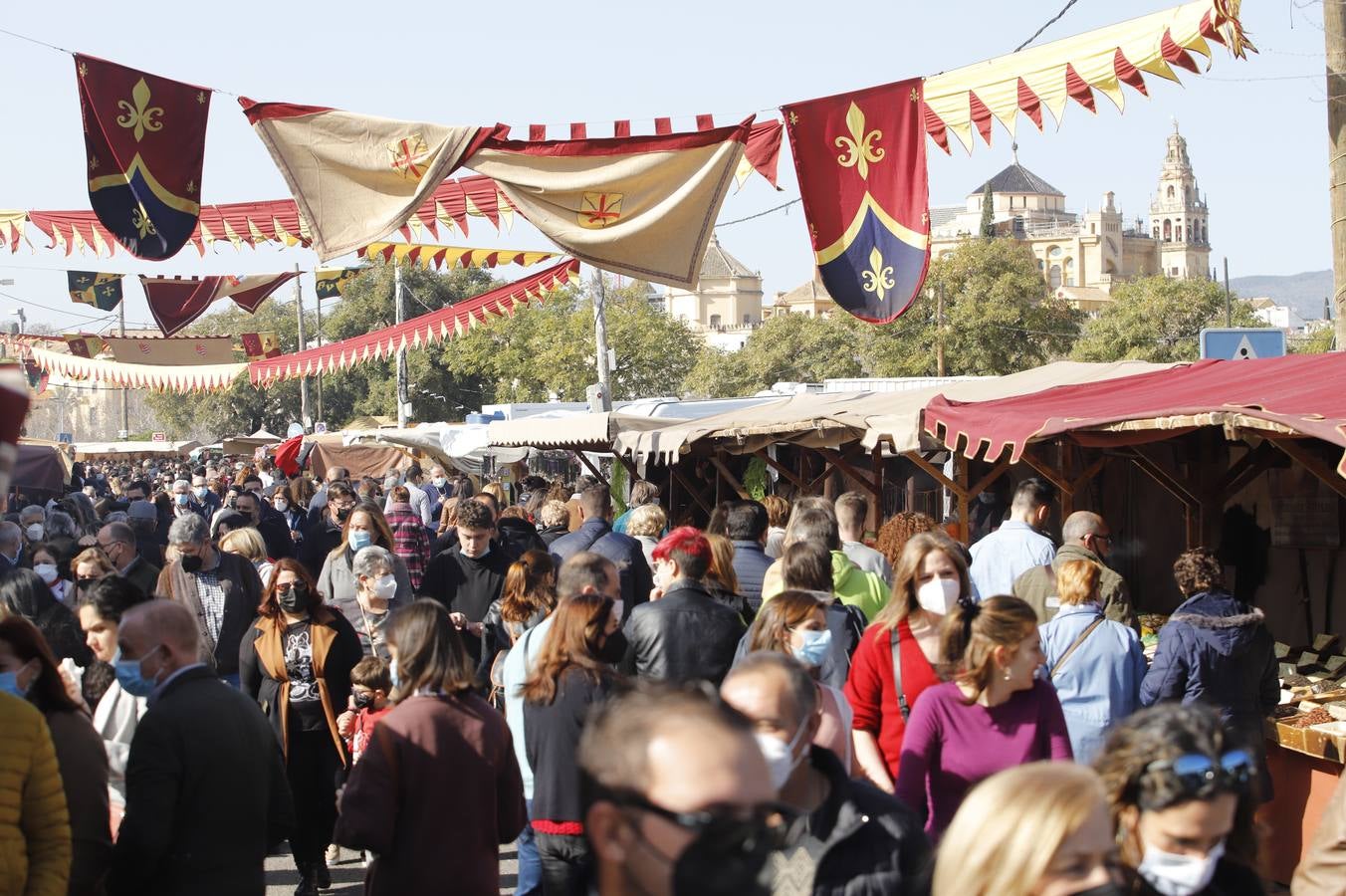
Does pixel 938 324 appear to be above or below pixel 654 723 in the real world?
above

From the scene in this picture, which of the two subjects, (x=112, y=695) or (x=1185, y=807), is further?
(x=112, y=695)

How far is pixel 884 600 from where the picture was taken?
6.93 metres

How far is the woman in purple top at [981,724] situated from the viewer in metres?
4.23

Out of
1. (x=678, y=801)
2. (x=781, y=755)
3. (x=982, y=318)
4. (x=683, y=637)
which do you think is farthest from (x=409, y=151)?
(x=982, y=318)

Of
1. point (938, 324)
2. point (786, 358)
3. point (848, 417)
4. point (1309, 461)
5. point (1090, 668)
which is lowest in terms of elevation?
point (1090, 668)

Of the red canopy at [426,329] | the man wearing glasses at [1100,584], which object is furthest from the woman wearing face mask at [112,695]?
the red canopy at [426,329]

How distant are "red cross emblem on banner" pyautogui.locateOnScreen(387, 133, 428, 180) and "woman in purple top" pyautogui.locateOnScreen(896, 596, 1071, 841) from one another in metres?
5.78

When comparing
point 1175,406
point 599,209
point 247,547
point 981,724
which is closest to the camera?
point 981,724

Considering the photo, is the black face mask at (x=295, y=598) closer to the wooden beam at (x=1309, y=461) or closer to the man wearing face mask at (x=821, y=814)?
the man wearing face mask at (x=821, y=814)

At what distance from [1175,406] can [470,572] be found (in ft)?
12.7

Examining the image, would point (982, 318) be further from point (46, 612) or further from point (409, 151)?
point (46, 612)

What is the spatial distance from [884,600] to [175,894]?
3.78 meters

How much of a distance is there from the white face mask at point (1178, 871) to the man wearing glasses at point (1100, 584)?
152 inches

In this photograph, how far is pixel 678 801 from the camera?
181 cm
